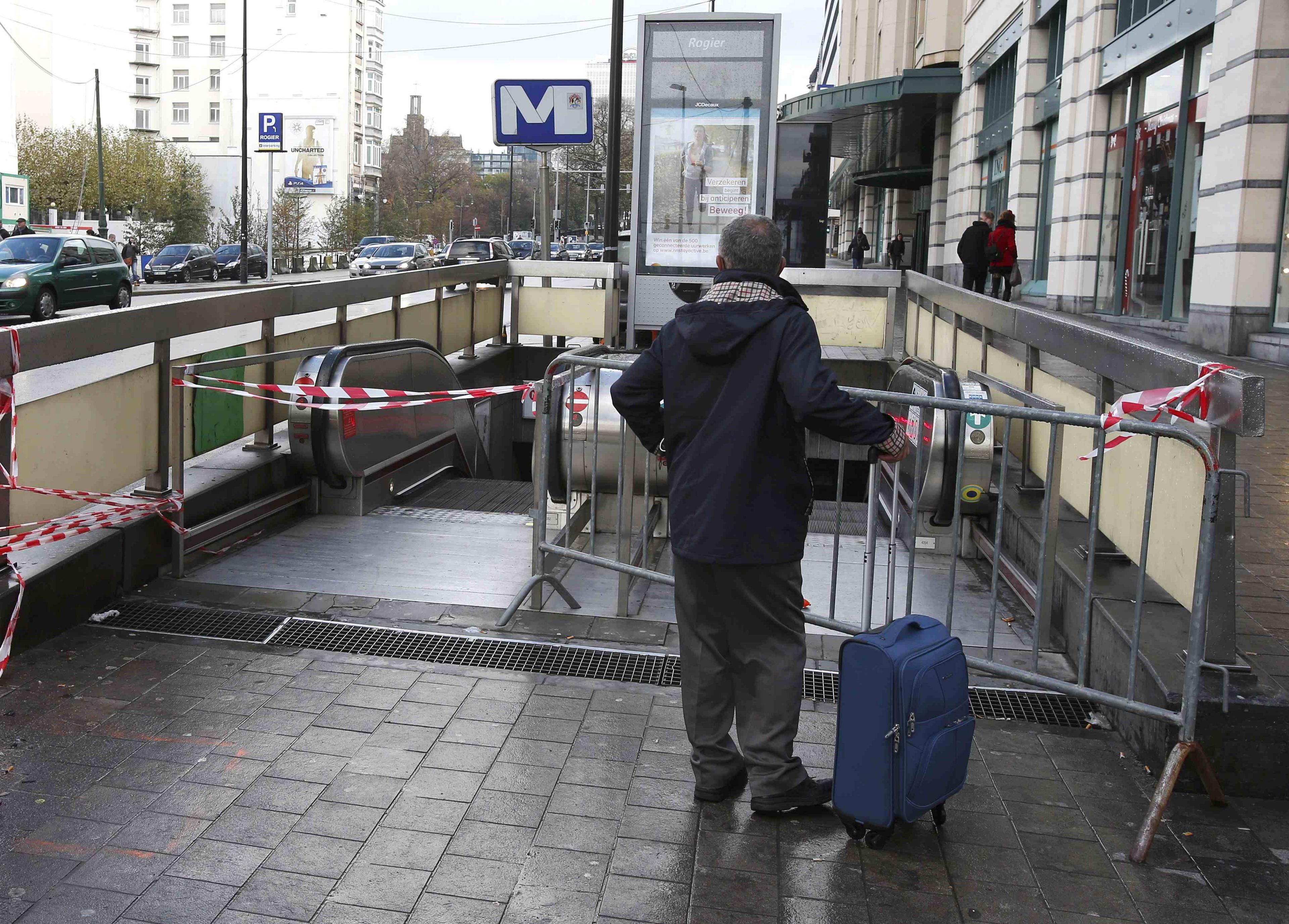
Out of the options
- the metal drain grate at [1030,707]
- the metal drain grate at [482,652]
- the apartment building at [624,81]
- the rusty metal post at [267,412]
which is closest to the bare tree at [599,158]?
the apartment building at [624,81]

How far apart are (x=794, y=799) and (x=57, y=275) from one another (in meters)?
24.7

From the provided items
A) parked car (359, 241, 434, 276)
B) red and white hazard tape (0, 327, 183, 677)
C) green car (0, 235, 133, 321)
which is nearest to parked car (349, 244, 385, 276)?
parked car (359, 241, 434, 276)

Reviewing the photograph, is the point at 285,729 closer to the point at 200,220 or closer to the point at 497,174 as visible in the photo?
the point at 200,220

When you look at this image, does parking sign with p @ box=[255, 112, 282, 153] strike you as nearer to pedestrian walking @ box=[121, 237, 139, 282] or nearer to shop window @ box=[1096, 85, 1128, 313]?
pedestrian walking @ box=[121, 237, 139, 282]

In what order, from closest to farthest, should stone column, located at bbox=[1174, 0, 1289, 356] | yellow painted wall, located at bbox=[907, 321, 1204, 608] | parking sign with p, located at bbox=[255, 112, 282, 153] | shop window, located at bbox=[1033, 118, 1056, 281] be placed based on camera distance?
yellow painted wall, located at bbox=[907, 321, 1204, 608] < stone column, located at bbox=[1174, 0, 1289, 356] < shop window, located at bbox=[1033, 118, 1056, 281] < parking sign with p, located at bbox=[255, 112, 282, 153]

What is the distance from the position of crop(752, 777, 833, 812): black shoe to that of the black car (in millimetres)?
45437

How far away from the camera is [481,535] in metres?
7.45

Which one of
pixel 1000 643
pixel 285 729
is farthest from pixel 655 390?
pixel 1000 643

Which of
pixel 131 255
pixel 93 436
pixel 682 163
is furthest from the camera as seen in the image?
pixel 131 255

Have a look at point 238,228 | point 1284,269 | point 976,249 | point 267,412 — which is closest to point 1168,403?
point 267,412

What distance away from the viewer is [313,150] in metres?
97.6

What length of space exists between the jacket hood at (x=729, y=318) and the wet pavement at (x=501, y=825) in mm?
1456

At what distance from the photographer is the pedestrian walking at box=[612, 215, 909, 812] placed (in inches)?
141

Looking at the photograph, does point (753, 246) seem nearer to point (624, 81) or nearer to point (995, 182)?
point (995, 182)
